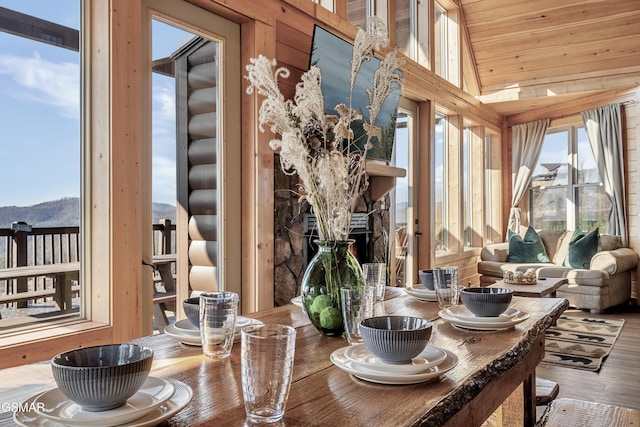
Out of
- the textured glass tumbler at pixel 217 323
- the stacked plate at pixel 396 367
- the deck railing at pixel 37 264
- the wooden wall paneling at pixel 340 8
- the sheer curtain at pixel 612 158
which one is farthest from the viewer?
the sheer curtain at pixel 612 158

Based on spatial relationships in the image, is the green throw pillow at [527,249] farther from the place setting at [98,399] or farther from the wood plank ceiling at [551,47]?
the place setting at [98,399]

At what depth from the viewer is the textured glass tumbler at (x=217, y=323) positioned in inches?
46.6

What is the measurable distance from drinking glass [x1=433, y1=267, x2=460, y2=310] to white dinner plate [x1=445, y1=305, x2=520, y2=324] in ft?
0.09

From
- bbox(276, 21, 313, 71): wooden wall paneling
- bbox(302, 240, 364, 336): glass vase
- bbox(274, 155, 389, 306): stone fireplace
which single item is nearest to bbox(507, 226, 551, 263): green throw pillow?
bbox(274, 155, 389, 306): stone fireplace

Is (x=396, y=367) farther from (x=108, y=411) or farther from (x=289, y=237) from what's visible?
(x=289, y=237)

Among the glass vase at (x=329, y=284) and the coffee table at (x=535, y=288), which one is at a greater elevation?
the glass vase at (x=329, y=284)

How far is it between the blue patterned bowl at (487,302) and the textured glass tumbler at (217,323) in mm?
727

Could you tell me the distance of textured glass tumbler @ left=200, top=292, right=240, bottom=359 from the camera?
1.18m

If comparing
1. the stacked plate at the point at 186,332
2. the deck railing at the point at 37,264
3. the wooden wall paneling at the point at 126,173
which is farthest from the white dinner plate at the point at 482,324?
the deck railing at the point at 37,264

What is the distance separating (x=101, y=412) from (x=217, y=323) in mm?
379

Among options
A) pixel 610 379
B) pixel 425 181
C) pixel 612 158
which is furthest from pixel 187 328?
pixel 612 158

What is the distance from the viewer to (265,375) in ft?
2.82

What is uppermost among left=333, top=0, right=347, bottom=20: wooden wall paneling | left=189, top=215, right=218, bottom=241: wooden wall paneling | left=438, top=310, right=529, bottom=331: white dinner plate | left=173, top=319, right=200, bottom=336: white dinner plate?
left=333, top=0, right=347, bottom=20: wooden wall paneling

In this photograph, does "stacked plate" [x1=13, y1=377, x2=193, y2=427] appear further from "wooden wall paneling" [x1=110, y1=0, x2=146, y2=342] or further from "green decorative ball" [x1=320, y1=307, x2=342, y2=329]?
"wooden wall paneling" [x1=110, y1=0, x2=146, y2=342]
